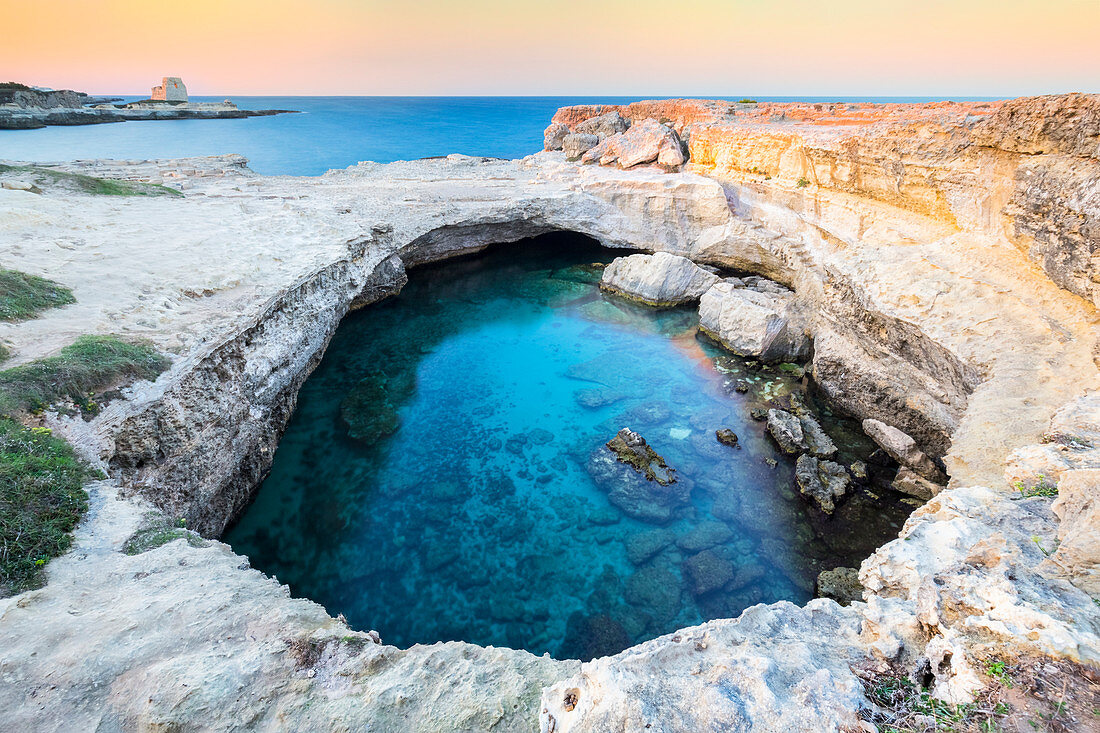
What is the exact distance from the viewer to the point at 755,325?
1455 centimetres

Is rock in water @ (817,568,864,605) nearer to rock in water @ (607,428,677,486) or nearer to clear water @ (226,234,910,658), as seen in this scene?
clear water @ (226,234,910,658)

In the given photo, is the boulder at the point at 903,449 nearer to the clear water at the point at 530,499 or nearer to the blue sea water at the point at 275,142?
the clear water at the point at 530,499

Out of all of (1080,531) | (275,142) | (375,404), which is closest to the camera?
(1080,531)

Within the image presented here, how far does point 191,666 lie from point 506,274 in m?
18.8

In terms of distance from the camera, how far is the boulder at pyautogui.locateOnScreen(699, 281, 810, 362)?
14273 millimetres

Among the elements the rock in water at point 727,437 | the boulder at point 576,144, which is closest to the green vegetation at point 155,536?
the rock in water at point 727,437

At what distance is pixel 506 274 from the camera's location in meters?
21.5

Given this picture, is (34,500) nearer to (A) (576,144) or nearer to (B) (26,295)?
(B) (26,295)

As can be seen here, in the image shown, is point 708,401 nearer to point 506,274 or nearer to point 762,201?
point 762,201

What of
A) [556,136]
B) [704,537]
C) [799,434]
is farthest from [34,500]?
[556,136]

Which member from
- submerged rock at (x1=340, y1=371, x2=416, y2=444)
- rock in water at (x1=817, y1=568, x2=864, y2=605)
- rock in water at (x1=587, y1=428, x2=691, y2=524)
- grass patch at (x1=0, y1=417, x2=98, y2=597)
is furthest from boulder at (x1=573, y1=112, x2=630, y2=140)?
grass patch at (x1=0, y1=417, x2=98, y2=597)

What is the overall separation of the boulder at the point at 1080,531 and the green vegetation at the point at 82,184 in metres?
23.1

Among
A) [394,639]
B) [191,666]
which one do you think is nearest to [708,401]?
[394,639]

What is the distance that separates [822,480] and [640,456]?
354 cm
